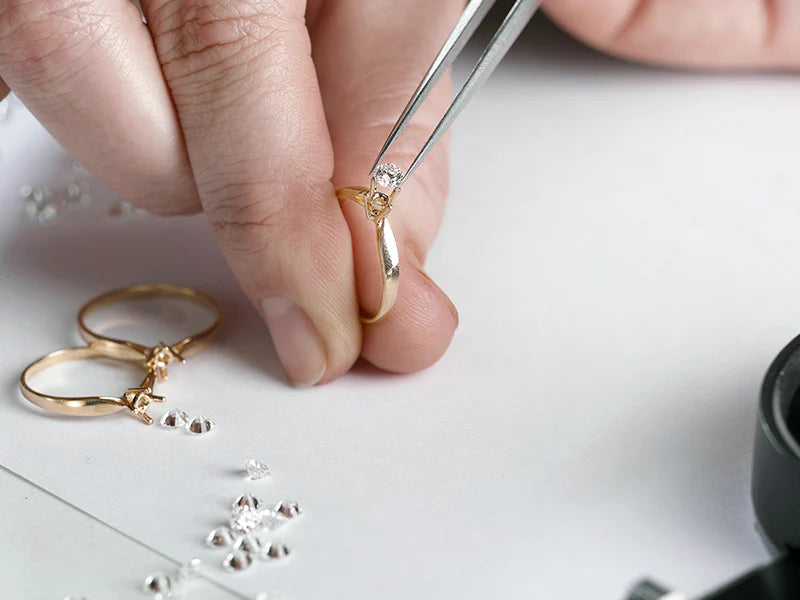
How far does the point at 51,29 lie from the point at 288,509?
0.34 meters

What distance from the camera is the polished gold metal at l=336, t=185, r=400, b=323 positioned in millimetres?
689

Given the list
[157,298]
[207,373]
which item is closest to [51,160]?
[157,298]

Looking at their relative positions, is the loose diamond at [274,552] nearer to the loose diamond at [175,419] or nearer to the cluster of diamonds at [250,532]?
the cluster of diamonds at [250,532]

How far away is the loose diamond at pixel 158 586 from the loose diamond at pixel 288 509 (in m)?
0.07

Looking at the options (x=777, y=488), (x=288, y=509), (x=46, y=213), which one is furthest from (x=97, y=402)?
(x=777, y=488)

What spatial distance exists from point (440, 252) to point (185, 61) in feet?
0.81

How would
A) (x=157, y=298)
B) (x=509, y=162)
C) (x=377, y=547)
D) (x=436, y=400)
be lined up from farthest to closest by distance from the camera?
(x=509, y=162) < (x=157, y=298) < (x=436, y=400) < (x=377, y=547)

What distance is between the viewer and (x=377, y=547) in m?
0.60

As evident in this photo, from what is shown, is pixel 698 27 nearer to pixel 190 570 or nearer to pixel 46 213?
pixel 46 213

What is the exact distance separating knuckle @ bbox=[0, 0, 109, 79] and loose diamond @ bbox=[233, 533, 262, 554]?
1.08 ft

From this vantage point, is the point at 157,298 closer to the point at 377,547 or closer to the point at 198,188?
the point at 198,188

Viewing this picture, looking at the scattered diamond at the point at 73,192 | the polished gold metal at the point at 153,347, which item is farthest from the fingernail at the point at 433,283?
the scattered diamond at the point at 73,192

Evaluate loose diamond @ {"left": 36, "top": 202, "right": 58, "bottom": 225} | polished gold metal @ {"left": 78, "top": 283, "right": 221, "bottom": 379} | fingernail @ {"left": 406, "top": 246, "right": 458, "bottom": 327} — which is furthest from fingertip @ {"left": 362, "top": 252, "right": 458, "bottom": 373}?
loose diamond @ {"left": 36, "top": 202, "right": 58, "bottom": 225}

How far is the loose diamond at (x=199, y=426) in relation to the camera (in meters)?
0.69
